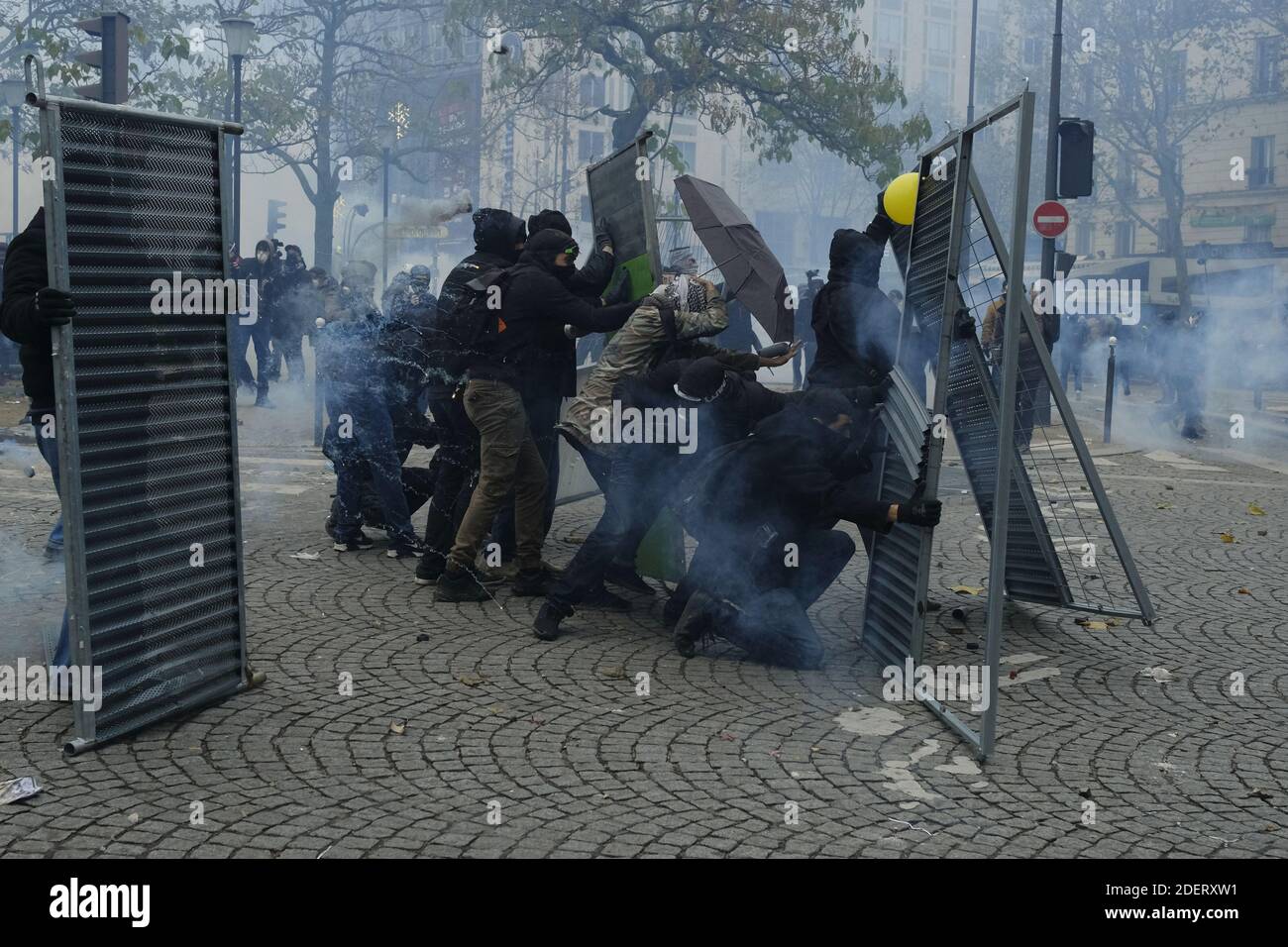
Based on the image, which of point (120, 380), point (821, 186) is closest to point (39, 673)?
point (120, 380)

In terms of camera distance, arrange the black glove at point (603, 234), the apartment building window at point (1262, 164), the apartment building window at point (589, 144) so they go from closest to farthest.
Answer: the black glove at point (603, 234) → the apartment building window at point (1262, 164) → the apartment building window at point (589, 144)

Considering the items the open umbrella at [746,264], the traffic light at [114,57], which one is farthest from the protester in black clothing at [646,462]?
the traffic light at [114,57]

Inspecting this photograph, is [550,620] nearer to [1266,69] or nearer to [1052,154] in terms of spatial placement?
[1052,154]

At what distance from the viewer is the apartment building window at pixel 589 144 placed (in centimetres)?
6644

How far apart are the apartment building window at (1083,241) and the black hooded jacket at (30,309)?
57.5 metres

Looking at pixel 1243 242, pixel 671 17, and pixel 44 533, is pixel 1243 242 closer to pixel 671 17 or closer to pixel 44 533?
pixel 671 17

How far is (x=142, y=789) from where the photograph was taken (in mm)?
4695

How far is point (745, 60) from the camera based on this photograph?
20.9 metres

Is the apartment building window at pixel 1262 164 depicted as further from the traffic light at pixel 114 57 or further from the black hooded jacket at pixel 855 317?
the traffic light at pixel 114 57

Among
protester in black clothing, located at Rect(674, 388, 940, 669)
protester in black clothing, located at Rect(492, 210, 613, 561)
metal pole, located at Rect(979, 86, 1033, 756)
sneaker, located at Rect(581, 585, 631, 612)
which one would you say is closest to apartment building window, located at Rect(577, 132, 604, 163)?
protester in black clothing, located at Rect(492, 210, 613, 561)

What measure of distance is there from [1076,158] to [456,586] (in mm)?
10595

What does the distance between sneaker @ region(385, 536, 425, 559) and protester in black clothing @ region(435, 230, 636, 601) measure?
4.05ft

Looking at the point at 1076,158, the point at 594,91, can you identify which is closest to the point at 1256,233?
the point at 594,91
